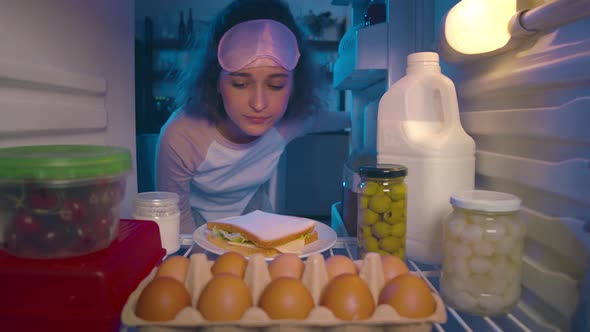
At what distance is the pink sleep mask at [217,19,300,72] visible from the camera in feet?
4.42

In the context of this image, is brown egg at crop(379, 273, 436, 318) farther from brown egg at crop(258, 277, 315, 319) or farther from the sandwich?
the sandwich

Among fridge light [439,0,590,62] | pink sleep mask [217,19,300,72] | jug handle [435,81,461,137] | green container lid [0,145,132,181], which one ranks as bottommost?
green container lid [0,145,132,181]

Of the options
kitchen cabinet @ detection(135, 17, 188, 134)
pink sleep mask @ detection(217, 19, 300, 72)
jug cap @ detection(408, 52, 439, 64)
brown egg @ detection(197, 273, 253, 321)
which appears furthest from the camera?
kitchen cabinet @ detection(135, 17, 188, 134)

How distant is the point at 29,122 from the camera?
67cm

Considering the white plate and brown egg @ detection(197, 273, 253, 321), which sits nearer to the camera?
brown egg @ detection(197, 273, 253, 321)

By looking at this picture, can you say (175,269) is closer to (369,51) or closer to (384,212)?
(384,212)

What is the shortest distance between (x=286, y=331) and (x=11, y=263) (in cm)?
31

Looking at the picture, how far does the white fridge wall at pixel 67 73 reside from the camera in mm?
653

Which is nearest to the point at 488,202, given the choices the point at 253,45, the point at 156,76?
the point at 253,45

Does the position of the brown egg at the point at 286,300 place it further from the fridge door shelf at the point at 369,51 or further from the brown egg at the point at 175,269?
the fridge door shelf at the point at 369,51

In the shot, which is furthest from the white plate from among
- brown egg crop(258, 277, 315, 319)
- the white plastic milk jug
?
brown egg crop(258, 277, 315, 319)

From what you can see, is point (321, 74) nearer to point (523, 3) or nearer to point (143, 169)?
point (143, 169)

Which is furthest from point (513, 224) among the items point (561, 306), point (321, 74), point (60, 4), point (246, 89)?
point (321, 74)

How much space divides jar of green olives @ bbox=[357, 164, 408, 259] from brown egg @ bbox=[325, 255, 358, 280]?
0.48ft
